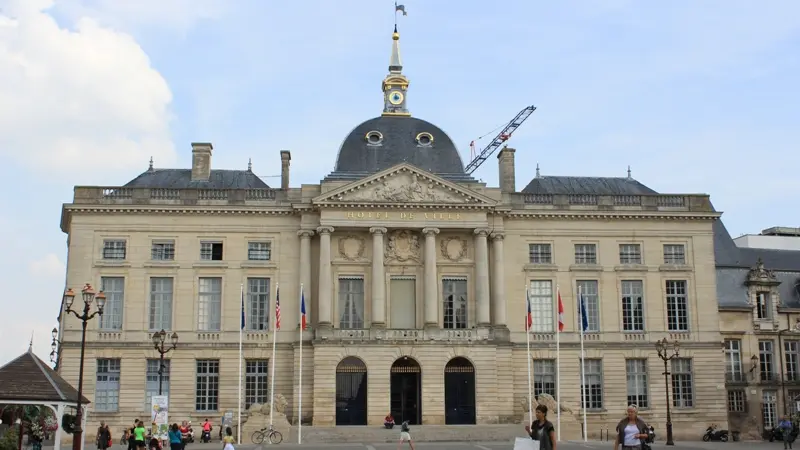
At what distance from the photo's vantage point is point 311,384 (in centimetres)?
4828

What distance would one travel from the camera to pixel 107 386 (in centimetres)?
4834

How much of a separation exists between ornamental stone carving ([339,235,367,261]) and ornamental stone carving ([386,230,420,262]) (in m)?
1.40

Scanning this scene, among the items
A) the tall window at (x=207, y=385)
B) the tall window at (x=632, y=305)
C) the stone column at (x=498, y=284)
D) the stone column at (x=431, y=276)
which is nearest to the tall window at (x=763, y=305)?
the tall window at (x=632, y=305)

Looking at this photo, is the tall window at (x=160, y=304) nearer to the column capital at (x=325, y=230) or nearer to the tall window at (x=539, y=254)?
the column capital at (x=325, y=230)

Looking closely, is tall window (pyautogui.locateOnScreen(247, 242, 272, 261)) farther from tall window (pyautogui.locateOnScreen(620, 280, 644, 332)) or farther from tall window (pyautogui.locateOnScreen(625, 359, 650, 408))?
tall window (pyautogui.locateOnScreen(625, 359, 650, 408))

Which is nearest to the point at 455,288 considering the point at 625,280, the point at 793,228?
the point at 625,280

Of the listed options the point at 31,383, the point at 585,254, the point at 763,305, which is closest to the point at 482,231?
the point at 585,254

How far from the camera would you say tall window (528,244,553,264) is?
51594 millimetres

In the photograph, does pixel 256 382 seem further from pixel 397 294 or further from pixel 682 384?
pixel 682 384

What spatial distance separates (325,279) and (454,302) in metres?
6.68

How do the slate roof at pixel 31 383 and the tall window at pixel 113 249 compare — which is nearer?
the slate roof at pixel 31 383

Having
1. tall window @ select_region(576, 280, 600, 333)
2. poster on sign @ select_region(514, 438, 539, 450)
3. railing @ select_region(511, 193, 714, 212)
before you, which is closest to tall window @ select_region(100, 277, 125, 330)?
railing @ select_region(511, 193, 714, 212)

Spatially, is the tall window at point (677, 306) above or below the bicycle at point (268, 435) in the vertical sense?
above

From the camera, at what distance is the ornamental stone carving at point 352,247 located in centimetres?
5016
